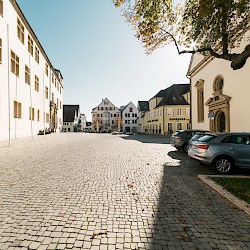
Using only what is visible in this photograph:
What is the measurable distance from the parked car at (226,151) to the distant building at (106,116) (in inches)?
3007

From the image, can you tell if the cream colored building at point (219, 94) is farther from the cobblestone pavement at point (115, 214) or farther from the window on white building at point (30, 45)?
the window on white building at point (30, 45)

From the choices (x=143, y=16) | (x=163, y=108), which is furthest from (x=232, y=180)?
(x=163, y=108)

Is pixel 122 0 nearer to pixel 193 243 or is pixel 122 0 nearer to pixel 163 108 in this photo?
pixel 193 243

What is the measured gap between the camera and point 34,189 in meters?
5.37

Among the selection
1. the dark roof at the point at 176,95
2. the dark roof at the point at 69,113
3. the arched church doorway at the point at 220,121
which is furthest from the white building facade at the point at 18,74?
the dark roof at the point at 69,113

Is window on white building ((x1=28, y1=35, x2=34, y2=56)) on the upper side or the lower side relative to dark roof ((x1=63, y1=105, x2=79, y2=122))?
upper

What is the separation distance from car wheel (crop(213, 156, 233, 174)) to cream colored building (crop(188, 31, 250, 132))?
938 centimetres

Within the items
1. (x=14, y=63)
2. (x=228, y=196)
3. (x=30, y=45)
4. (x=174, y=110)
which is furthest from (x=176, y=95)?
(x=228, y=196)

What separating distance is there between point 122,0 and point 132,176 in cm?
744

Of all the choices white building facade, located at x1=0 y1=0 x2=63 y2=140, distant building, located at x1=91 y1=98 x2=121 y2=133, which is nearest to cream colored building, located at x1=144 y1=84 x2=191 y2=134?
white building facade, located at x1=0 y1=0 x2=63 y2=140

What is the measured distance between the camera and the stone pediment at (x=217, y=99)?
1798 cm

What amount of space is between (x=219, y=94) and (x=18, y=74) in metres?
20.1

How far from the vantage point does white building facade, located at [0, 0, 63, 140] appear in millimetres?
17328

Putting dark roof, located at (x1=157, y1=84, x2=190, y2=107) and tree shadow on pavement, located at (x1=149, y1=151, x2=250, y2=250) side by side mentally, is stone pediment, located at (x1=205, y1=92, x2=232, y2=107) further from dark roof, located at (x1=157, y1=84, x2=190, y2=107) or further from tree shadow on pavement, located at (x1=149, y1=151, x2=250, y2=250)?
dark roof, located at (x1=157, y1=84, x2=190, y2=107)
